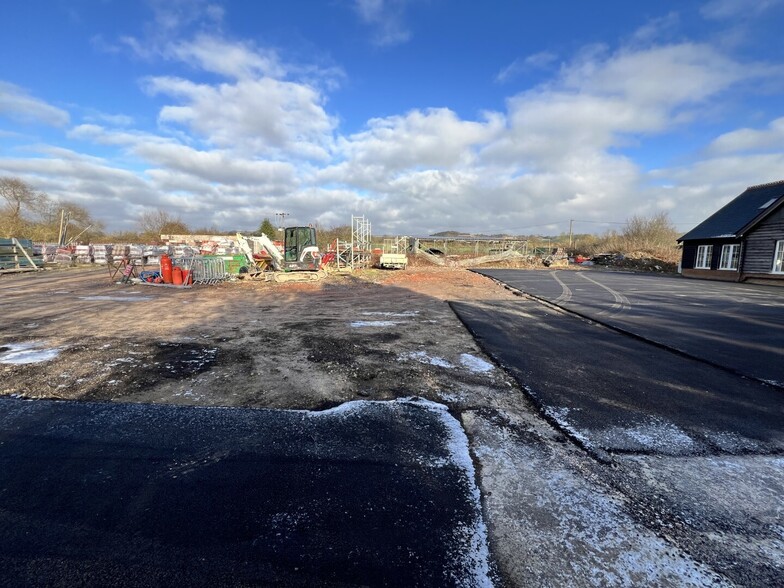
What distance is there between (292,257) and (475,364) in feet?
58.7

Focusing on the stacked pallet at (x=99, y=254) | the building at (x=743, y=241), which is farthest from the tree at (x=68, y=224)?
the building at (x=743, y=241)

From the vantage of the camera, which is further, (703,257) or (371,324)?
(703,257)

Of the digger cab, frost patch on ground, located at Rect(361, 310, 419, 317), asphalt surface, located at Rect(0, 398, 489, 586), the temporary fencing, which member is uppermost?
the digger cab

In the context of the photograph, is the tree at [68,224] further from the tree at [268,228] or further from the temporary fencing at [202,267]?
the temporary fencing at [202,267]

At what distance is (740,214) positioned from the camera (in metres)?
27.8

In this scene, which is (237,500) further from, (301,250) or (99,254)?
(99,254)

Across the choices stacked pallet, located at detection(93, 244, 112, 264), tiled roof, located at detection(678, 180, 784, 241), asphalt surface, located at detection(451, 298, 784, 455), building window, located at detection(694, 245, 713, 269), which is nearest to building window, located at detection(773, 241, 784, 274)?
tiled roof, located at detection(678, 180, 784, 241)

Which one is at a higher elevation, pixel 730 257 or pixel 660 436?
pixel 730 257

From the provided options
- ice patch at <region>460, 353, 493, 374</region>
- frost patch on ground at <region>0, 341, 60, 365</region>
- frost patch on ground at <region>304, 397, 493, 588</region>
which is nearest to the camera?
frost patch on ground at <region>304, 397, 493, 588</region>

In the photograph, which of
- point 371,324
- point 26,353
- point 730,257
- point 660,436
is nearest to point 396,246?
point 730,257

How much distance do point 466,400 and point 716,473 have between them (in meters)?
2.42

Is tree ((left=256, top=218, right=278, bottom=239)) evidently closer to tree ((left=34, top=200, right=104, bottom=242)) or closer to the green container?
tree ((left=34, top=200, right=104, bottom=242))

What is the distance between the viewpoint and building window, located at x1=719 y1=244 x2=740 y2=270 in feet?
84.1

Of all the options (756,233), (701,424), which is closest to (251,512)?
(701,424)
